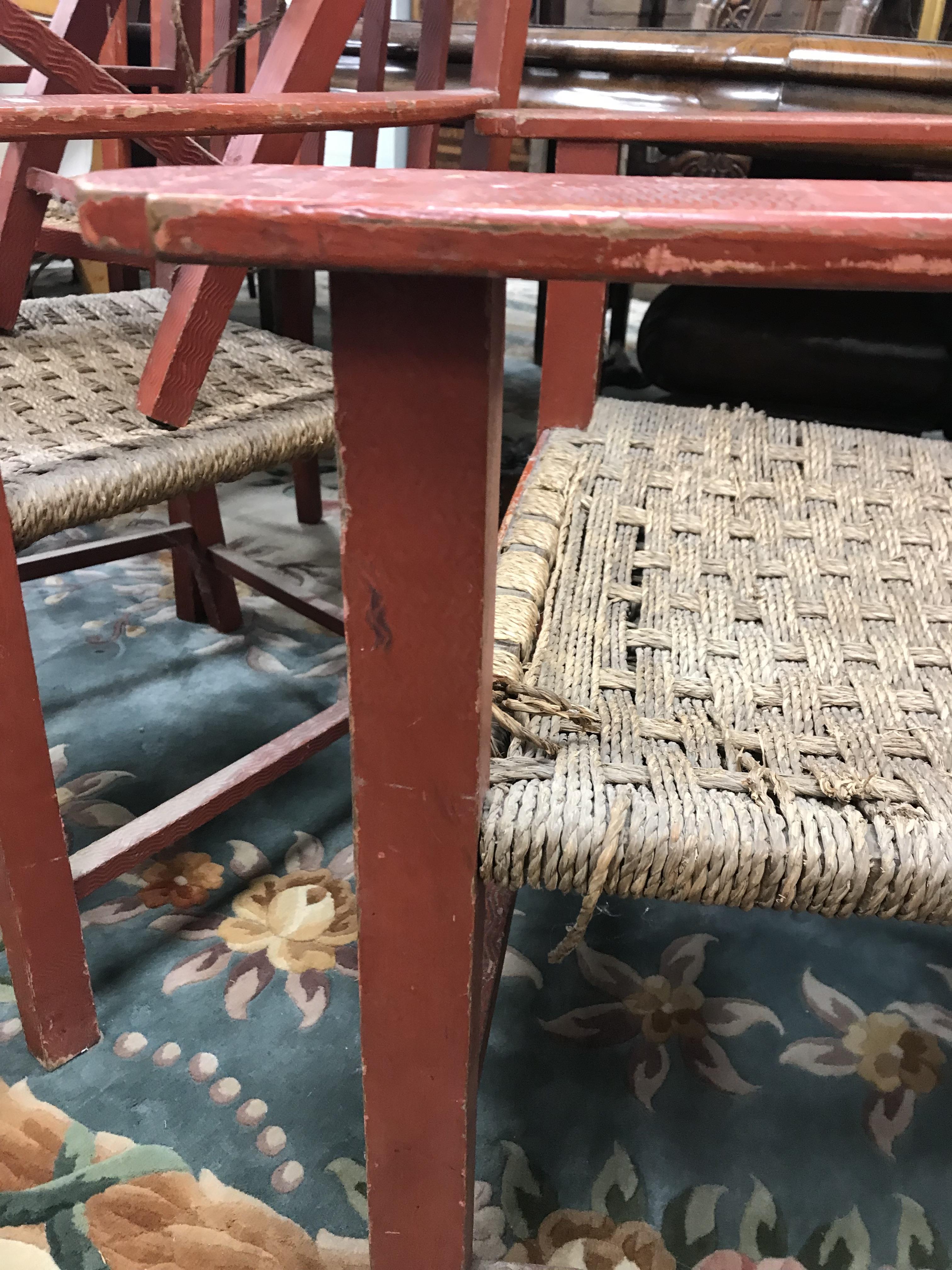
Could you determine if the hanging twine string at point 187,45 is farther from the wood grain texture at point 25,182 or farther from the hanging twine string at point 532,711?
the hanging twine string at point 532,711

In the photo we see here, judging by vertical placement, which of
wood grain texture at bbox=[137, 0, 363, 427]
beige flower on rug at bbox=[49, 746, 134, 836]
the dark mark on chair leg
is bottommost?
beige flower on rug at bbox=[49, 746, 134, 836]

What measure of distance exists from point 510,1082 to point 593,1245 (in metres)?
0.13

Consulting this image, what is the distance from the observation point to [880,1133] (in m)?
0.72

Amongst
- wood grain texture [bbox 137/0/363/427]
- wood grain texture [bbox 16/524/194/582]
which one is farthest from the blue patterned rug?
wood grain texture [bbox 137/0/363/427]

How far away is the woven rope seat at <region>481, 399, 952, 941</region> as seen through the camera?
15.8 inches

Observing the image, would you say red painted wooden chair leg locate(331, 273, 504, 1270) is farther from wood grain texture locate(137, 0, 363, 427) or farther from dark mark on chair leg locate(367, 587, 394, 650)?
wood grain texture locate(137, 0, 363, 427)

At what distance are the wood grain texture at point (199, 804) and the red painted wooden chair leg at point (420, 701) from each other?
0.39 m

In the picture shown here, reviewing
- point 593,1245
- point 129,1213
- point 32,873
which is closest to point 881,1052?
point 593,1245

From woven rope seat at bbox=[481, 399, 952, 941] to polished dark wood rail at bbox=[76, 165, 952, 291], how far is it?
0.76 feet

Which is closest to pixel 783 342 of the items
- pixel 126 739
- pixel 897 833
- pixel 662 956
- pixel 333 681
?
pixel 333 681

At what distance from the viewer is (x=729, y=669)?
533 millimetres

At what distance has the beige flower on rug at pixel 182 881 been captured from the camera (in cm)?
91

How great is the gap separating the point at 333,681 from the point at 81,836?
39 cm

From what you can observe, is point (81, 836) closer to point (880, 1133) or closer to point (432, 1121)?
point (432, 1121)
